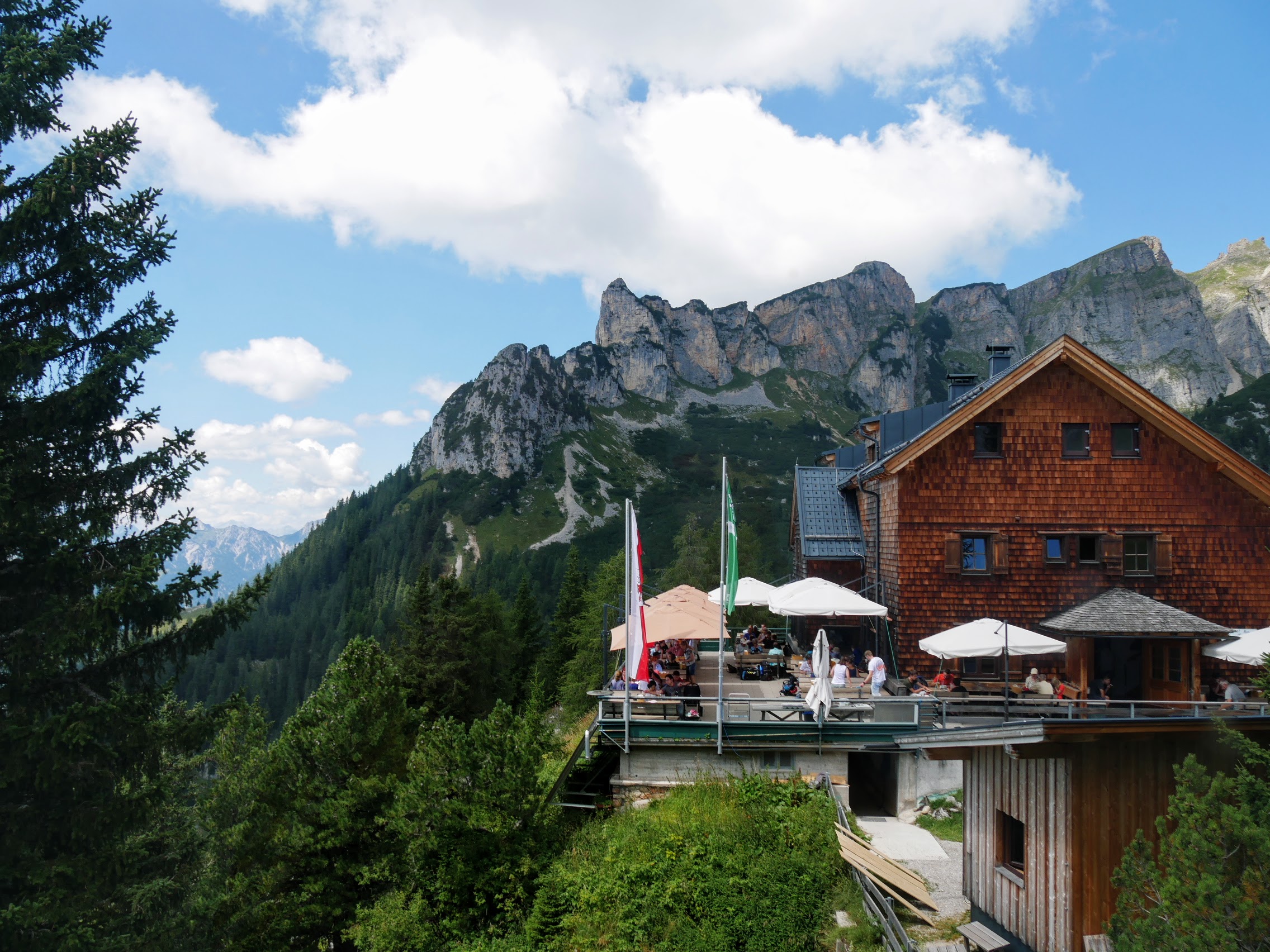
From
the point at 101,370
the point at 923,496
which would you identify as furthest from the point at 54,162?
the point at 923,496

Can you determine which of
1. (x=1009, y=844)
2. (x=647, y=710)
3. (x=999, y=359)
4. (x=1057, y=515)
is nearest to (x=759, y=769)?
(x=647, y=710)

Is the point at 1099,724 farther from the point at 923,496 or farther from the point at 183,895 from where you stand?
the point at 923,496

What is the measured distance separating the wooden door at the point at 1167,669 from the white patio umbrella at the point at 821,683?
33.6 ft

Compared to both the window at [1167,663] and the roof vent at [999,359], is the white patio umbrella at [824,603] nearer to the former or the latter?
the window at [1167,663]

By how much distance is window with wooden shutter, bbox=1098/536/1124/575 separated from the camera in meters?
20.9

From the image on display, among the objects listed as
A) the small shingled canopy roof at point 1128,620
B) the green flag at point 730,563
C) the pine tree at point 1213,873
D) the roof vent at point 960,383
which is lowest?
the pine tree at point 1213,873

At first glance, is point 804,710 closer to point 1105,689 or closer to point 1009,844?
point 1009,844

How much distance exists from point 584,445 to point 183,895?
614ft

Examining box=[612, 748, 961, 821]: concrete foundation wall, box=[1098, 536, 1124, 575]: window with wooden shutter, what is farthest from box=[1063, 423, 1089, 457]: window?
box=[612, 748, 961, 821]: concrete foundation wall

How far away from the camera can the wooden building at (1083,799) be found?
26.8ft

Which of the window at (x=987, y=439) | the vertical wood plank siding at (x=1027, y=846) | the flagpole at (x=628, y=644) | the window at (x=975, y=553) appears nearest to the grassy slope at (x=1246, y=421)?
the window at (x=987, y=439)

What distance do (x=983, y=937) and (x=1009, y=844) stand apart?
122 centimetres

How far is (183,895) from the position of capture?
33.4 ft

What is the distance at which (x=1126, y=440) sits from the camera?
2127 centimetres
